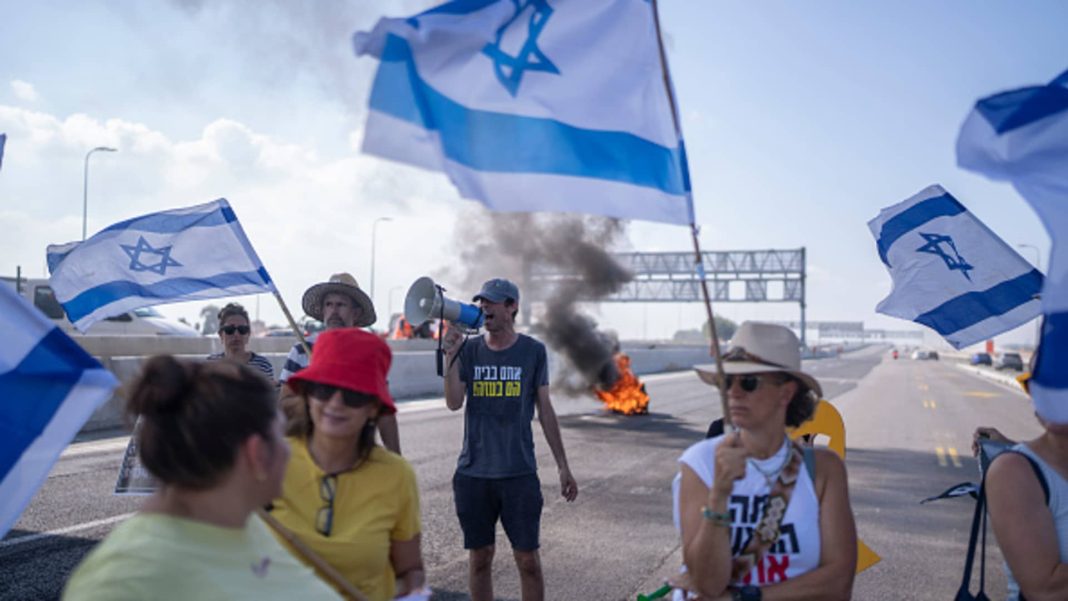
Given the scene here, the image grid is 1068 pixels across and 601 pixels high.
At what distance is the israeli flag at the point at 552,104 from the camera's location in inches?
119

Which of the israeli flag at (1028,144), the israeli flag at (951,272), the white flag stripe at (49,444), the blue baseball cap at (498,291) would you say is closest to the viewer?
the white flag stripe at (49,444)

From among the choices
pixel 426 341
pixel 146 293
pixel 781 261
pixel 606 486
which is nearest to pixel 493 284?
pixel 146 293

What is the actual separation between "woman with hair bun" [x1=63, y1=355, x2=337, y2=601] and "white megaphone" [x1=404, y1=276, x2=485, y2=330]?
3453 millimetres

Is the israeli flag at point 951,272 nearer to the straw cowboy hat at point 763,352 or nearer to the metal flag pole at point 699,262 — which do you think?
the straw cowboy hat at point 763,352

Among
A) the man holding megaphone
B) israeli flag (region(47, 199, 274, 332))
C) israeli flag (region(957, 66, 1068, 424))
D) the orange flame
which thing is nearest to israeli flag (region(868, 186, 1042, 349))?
israeli flag (region(957, 66, 1068, 424))

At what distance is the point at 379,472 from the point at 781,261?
2896 inches

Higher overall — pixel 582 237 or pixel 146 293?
pixel 582 237

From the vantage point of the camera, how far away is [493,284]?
4.88 m

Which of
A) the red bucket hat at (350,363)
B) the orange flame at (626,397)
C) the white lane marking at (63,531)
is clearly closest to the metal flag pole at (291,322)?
the red bucket hat at (350,363)

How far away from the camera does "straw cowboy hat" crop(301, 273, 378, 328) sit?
4.89 metres

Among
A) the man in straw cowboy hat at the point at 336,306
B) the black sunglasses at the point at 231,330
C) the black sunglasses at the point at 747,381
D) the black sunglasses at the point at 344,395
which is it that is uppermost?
the man in straw cowboy hat at the point at 336,306

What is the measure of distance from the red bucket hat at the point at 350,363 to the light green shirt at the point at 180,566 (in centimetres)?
78

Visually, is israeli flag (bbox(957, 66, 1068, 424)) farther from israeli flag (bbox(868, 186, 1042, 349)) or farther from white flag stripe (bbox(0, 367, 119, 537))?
white flag stripe (bbox(0, 367, 119, 537))

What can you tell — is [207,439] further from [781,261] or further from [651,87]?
[781,261]
